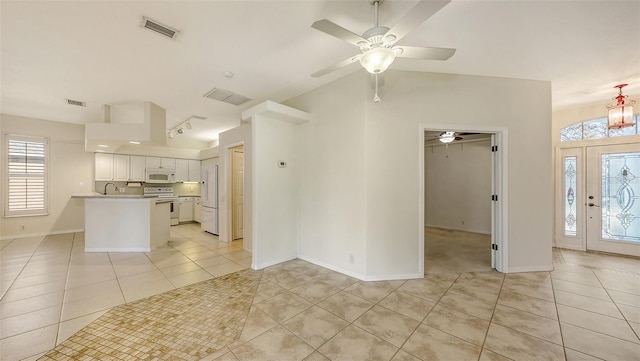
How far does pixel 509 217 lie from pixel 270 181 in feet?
12.2

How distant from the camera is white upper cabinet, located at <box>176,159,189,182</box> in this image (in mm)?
7379

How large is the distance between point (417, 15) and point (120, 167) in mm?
7964

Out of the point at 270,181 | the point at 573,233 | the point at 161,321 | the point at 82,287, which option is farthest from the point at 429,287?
the point at 82,287

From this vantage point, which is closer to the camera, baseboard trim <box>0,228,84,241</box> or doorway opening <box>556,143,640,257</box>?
doorway opening <box>556,143,640,257</box>

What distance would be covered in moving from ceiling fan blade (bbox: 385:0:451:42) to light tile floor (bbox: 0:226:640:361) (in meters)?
2.51

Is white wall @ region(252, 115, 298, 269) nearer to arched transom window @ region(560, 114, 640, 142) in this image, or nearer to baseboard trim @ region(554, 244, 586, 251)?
baseboard trim @ region(554, 244, 586, 251)

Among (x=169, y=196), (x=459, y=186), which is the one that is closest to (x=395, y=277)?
(x=459, y=186)

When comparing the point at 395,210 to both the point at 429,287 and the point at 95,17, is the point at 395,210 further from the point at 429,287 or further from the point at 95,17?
the point at 95,17

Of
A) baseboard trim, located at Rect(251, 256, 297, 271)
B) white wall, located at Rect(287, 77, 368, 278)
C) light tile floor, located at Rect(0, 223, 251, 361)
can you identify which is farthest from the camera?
baseboard trim, located at Rect(251, 256, 297, 271)

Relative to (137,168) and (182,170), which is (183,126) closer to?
(182,170)

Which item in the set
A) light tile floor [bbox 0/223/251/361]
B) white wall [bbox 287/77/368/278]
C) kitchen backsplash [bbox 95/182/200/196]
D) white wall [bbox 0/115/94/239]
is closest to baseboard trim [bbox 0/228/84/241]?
white wall [bbox 0/115/94/239]

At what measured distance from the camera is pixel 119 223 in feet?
14.9

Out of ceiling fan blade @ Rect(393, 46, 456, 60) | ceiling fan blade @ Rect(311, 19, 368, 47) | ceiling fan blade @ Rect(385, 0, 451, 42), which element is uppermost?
ceiling fan blade @ Rect(311, 19, 368, 47)

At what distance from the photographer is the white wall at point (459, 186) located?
250 inches
